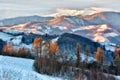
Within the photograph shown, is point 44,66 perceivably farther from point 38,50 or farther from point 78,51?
point 38,50

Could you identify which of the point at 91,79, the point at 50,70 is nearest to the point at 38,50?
Answer: the point at 50,70

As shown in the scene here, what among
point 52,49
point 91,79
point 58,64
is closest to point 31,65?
point 58,64

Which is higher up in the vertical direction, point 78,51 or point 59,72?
point 59,72

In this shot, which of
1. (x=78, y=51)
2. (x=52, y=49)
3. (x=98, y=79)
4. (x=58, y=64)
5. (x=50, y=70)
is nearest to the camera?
(x=98, y=79)

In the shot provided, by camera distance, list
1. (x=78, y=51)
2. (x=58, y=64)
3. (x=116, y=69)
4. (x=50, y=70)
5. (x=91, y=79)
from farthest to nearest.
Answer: (x=78, y=51)
(x=116, y=69)
(x=58, y=64)
(x=50, y=70)
(x=91, y=79)

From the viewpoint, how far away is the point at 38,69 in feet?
247

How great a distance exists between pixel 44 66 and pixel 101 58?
2285 inches

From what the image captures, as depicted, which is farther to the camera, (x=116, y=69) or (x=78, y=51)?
(x=78, y=51)

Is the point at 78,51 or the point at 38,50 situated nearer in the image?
the point at 78,51

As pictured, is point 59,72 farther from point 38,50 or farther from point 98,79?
point 38,50

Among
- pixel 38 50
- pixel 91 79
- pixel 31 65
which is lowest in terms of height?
pixel 38 50

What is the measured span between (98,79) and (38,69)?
71.0 ft

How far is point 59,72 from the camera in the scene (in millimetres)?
75688

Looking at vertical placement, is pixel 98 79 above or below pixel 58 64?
above
